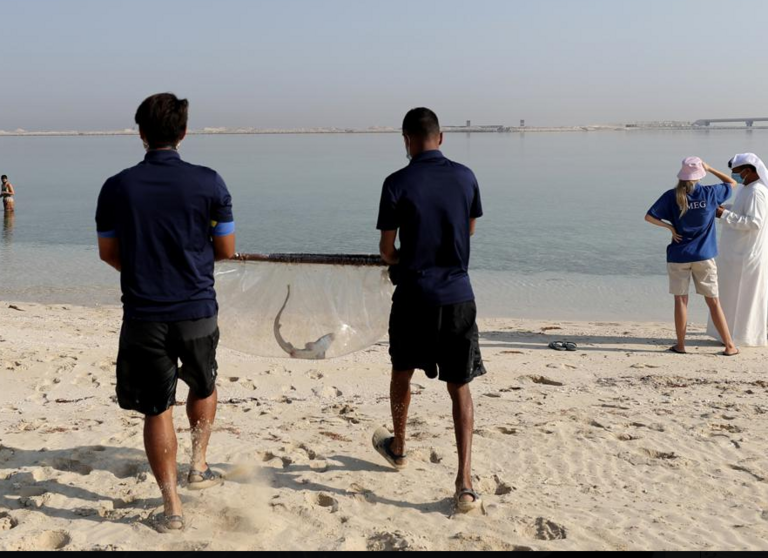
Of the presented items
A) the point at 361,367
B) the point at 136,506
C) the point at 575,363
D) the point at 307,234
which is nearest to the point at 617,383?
the point at 575,363

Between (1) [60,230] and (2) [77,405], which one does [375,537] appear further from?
(1) [60,230]

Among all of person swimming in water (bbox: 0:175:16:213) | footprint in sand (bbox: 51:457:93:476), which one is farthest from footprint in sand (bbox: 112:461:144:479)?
person swimming in water (bbox: 0:175:16:213)

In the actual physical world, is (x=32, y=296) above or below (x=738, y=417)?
below

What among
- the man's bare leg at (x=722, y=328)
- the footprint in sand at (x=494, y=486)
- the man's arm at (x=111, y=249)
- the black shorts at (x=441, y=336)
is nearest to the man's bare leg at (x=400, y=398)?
the black shorts at (x=441, y=336)

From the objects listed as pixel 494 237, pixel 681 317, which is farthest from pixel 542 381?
pixel 494 237

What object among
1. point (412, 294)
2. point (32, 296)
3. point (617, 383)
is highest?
point (412, 294)

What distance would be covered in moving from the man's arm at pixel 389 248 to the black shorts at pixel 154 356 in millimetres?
974

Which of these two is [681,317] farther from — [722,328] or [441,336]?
[441,336]

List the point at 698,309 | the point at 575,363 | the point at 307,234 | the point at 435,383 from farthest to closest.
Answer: the point at 307,234
the point at 698,309
the point at 575,363
the point at 435,383

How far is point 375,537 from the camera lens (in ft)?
12.4

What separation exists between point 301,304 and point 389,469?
4.12 feet

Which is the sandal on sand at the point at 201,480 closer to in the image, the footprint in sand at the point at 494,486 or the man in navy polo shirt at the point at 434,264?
the man in navy polo shirt at the point at 434,264

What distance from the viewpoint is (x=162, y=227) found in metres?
3.52

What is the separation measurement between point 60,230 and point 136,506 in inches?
797
